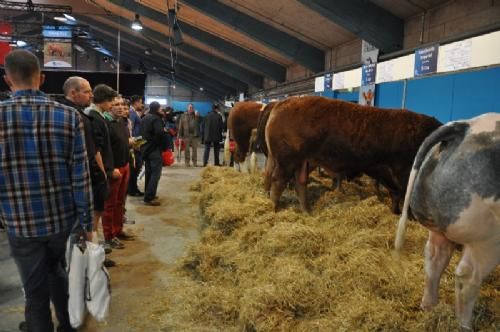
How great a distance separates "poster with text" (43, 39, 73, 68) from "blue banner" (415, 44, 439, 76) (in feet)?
44.1

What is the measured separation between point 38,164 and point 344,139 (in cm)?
339

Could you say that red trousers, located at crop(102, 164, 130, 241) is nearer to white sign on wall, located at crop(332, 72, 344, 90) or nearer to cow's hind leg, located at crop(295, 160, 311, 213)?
cow's hind leg, located at crop(295, 160, 311, 213)

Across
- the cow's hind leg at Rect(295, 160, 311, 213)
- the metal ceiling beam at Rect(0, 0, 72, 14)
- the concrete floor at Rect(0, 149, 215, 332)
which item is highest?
the metal ceiling beam at Rect(0, 0, 72, 14)

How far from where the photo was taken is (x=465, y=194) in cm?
223

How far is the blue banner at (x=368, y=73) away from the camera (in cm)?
863

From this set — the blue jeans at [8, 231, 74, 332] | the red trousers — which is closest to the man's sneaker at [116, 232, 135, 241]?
the red trousers

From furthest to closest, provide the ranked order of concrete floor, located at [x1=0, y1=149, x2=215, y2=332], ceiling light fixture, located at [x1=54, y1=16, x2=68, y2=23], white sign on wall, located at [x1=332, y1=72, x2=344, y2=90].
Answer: ceiling light fixture, located at [x1=54, y1=16, x2=68, y2=23], white sign on wall, located at [x1=332, y1=72, x2=344, y2=90], concrete floor, located at [x1=0, y1=149, x2=215, y2=332]

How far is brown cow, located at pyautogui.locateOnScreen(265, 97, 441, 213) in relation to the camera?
4.59 m

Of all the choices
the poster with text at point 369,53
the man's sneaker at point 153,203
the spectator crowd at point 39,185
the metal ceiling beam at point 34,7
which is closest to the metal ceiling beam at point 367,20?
the poster with text at point 369,53

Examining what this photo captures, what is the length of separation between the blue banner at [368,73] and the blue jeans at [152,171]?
4.77m

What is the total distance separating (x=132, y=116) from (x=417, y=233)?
5.65 m

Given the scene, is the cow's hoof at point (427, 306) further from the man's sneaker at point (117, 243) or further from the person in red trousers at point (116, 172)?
the man's sneaker at point (117, 243)

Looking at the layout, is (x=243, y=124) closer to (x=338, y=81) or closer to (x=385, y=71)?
(x=385, y=71)

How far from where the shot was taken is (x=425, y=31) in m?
7.56
